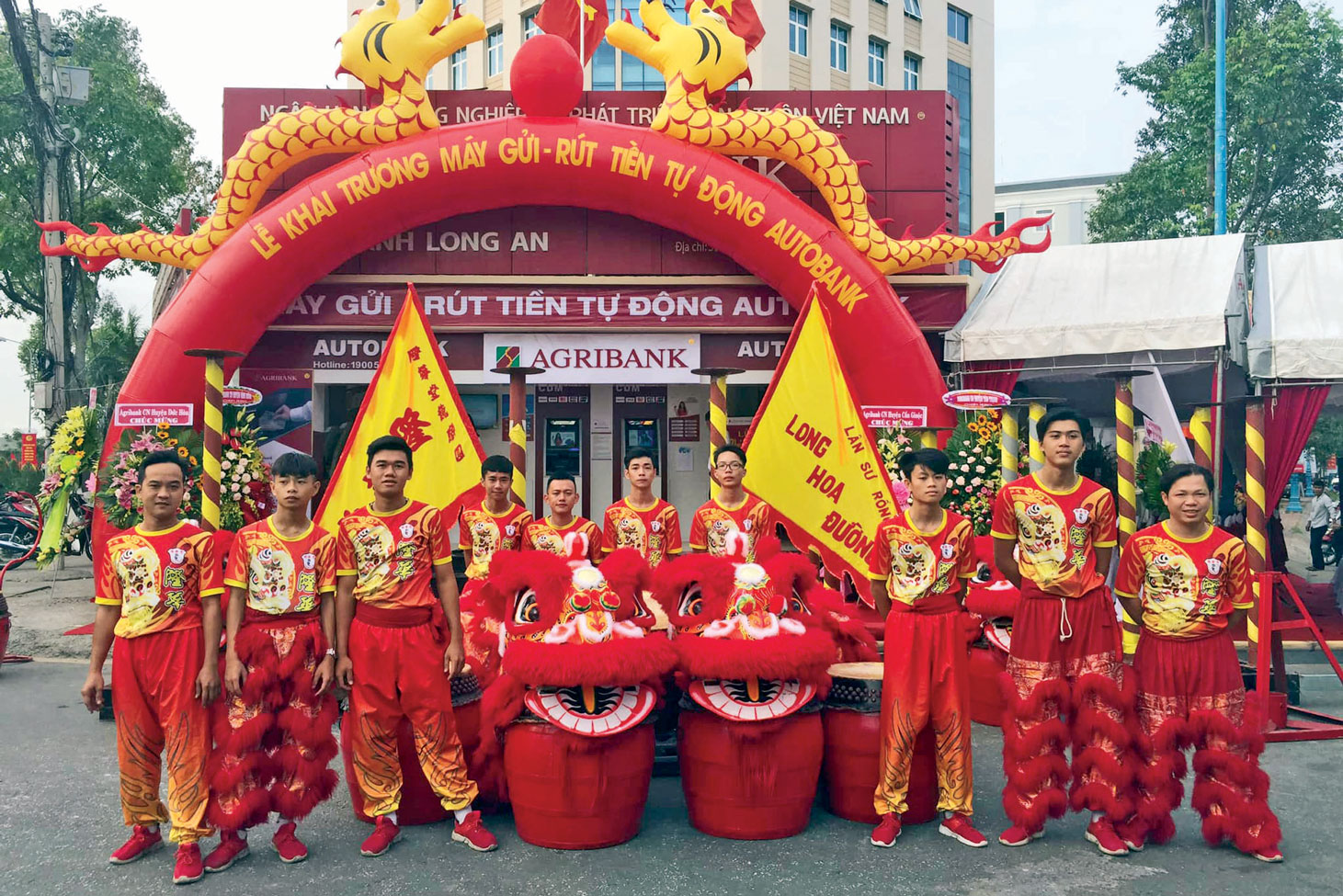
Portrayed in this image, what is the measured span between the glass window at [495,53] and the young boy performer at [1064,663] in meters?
21.3

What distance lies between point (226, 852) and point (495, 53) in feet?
72.2

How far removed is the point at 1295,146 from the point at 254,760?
67.7ft

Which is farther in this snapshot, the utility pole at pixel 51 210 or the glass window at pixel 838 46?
the glass window at pixel 838 46

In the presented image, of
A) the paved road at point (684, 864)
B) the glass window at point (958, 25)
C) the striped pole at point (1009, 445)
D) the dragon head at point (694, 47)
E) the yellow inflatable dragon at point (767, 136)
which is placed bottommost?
the paved road at point (684, 864)

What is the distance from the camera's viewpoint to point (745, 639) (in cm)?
396

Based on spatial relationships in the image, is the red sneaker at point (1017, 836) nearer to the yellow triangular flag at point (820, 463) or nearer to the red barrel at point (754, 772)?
the red barrel at point (754, 772)

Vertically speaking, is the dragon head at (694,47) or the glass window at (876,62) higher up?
the glass window at (876,62)

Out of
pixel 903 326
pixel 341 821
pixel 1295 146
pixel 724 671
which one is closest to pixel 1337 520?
pixel 1295 146

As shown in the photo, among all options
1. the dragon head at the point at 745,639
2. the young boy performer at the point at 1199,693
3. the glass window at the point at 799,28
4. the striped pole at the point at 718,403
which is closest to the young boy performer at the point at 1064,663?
the young boy performer at the point at 1199,693

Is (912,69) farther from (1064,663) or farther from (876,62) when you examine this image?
(1064,663)

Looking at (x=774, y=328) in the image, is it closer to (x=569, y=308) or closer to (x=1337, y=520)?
(x=569, y=308)

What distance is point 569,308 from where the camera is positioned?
10156 mm

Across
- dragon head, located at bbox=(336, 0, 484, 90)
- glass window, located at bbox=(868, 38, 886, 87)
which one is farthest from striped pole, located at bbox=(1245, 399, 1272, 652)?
glass window, located at bbox=(868, 38, 886, 87)

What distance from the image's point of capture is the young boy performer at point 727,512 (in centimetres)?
546
